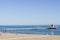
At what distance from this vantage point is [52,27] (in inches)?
4496

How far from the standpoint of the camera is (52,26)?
115188 mm

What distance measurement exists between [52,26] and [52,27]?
3.91ft
